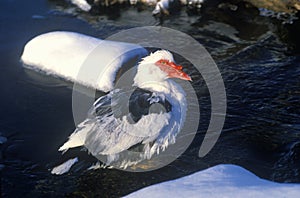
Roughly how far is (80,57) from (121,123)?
187cm

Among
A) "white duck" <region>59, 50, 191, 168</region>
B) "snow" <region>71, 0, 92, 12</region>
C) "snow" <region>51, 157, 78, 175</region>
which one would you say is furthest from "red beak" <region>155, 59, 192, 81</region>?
"snow" <region>71, 0, 92, 12</region>

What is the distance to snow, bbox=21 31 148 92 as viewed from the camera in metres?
6.19

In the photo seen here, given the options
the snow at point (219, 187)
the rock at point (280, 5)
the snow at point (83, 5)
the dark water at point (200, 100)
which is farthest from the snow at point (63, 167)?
the rock at point (280, 5)

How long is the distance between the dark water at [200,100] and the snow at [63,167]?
0.08 meters

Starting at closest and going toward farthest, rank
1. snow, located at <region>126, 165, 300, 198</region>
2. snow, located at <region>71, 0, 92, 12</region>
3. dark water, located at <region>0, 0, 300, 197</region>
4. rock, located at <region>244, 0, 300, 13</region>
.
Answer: snow, located at <region>126, 165, 300, 198</region> < dark water, located at <region>0, 0, 300, 197</region> < rock, located at <region>244, 0, 300, 13</region> < snow, located at <region>71, 0, 92, 12</region>

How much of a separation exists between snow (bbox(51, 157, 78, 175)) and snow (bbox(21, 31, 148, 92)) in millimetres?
1622

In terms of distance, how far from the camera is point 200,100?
597 cm

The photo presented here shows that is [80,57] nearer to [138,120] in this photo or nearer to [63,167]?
[138,120]

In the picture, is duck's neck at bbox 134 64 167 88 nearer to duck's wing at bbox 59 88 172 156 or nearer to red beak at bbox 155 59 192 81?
red beak at bbox 155 59 192 81

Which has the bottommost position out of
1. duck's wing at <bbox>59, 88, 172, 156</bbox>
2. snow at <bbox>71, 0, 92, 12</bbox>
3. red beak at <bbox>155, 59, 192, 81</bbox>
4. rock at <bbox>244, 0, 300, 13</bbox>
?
duck's wing at <bbox>59, 88, 172, 156</bbox>

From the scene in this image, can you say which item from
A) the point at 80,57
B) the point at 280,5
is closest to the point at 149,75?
the point at 80,57

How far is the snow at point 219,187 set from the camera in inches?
129

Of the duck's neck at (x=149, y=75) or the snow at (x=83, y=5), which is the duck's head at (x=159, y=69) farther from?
the snow at (x=83, y=5)

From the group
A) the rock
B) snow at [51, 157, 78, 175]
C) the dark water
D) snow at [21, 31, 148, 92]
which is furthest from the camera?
the rock
